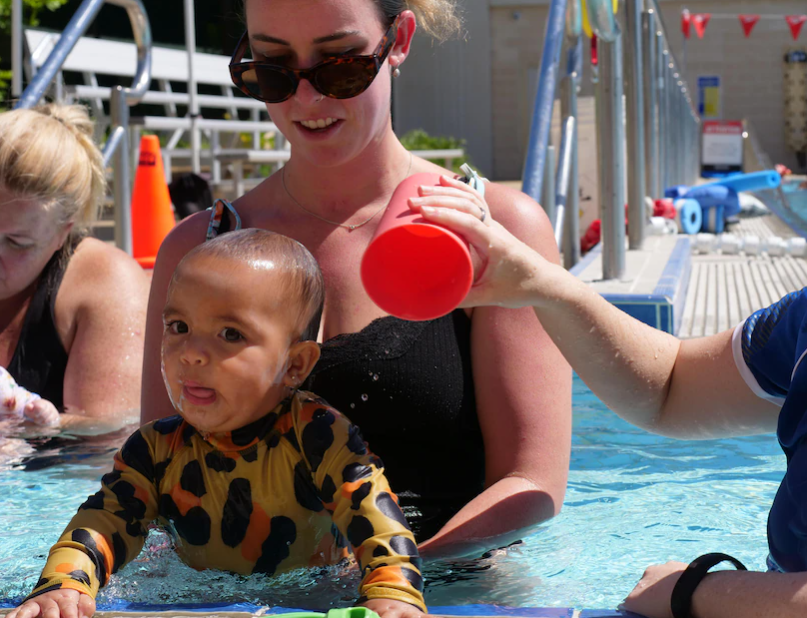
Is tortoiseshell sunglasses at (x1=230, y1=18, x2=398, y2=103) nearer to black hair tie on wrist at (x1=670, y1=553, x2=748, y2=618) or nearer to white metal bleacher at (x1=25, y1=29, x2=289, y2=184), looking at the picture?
black hair tie on wrist at (x1=670, y1=553, x2=748, y2=618)

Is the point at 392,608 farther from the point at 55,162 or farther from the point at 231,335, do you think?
the point at 55,162

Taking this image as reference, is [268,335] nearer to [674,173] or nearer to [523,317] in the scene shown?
[523,317]

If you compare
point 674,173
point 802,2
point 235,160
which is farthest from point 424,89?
point 235,160

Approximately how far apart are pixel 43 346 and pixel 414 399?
5.26 ft

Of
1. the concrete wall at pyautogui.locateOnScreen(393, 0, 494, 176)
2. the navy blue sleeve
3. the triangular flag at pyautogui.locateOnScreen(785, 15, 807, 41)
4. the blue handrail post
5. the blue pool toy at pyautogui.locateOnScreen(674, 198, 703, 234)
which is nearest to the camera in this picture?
the navy blue sleeve

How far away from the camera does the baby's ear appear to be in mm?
1846

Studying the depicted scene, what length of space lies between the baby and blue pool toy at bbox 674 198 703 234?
25.9 feet

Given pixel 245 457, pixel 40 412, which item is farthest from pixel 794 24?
pixel 245 457

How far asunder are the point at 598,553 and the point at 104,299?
1.76 m

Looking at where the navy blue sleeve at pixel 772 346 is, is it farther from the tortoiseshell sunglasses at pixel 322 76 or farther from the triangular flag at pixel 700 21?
the triangular flag at pixel 700 21

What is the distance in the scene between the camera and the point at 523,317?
2.09m

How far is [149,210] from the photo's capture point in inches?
264

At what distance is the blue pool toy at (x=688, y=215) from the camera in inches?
367

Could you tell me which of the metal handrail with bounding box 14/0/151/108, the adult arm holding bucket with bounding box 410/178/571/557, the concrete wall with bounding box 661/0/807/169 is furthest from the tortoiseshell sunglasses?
the concrete wall with bounding box 661/0/807/169
